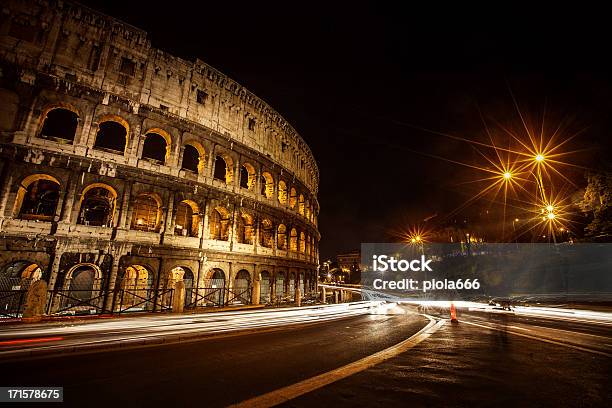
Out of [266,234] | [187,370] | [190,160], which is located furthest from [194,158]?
[187,370]

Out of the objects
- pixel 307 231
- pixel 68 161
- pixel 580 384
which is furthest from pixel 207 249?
pixel 580 384

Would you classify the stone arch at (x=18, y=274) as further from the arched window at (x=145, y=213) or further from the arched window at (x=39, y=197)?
the arched window at (x=145, y=213)

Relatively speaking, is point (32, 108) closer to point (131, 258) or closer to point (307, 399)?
point (131, 258)

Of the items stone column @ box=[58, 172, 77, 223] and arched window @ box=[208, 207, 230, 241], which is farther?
arched window @ box=[208, 207, 230, 241]

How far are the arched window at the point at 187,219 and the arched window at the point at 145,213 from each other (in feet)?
4.35

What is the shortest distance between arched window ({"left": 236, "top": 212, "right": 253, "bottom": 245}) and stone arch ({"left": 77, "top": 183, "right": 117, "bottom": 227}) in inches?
314

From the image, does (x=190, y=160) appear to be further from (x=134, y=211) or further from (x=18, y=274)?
(x=18, y=274)

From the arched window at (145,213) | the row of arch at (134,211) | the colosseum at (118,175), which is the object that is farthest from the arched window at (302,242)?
the arched window at (145,213)

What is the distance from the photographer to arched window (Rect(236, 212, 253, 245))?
70.5 feet

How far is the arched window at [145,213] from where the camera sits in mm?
17672

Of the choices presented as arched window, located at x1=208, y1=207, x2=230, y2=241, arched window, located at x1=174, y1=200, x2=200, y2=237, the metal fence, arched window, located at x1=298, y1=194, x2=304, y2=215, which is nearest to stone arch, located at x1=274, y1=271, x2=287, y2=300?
arched window, located at x1=208, y1=207, x2=230, y2=241

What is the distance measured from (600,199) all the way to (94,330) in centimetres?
2791

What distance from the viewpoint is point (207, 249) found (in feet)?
60.0

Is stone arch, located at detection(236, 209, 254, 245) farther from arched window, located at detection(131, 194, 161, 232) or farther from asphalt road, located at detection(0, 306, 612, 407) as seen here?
asphalt road, located at detection(0, 306, 612, 407)
